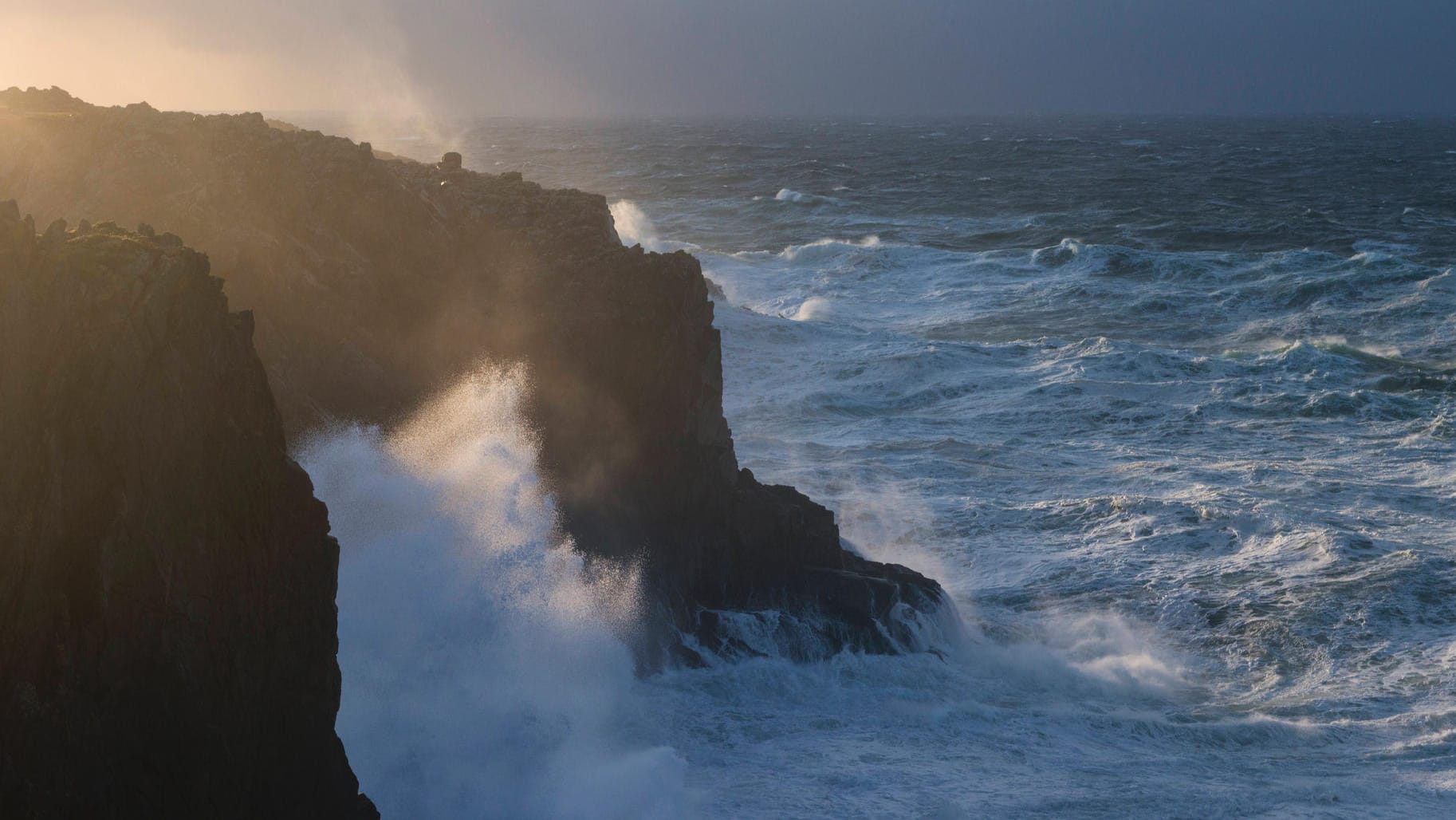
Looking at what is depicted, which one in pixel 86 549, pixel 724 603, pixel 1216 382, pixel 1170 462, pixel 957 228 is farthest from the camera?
pixel 957 228

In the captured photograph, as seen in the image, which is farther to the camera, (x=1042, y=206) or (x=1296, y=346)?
(x=1042, y=206)

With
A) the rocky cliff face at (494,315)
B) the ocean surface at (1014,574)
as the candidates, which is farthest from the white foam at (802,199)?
the rocky cliff face at (494,315)

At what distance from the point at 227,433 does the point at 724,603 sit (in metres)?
9.00

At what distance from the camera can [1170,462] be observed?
26188 millimetres

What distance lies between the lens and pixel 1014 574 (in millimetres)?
20703

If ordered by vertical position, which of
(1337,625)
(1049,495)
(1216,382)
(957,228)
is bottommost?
(1337,625)

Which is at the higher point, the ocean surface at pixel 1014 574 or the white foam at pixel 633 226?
the white foam at pixel 633 226

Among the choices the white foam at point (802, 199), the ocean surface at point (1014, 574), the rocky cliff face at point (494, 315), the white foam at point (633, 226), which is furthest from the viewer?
the white foam at point (802, 199)

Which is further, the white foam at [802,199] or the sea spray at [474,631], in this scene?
the white foam at [802,199]

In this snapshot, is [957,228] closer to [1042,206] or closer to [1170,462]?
[1042,206]

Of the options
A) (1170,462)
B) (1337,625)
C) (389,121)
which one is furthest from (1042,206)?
(389,121)

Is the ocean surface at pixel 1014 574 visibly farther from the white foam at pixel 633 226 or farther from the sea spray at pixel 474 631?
the white foam at pixel 633 226

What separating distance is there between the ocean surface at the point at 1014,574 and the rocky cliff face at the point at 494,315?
72cm

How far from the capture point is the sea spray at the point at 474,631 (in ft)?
41.6
